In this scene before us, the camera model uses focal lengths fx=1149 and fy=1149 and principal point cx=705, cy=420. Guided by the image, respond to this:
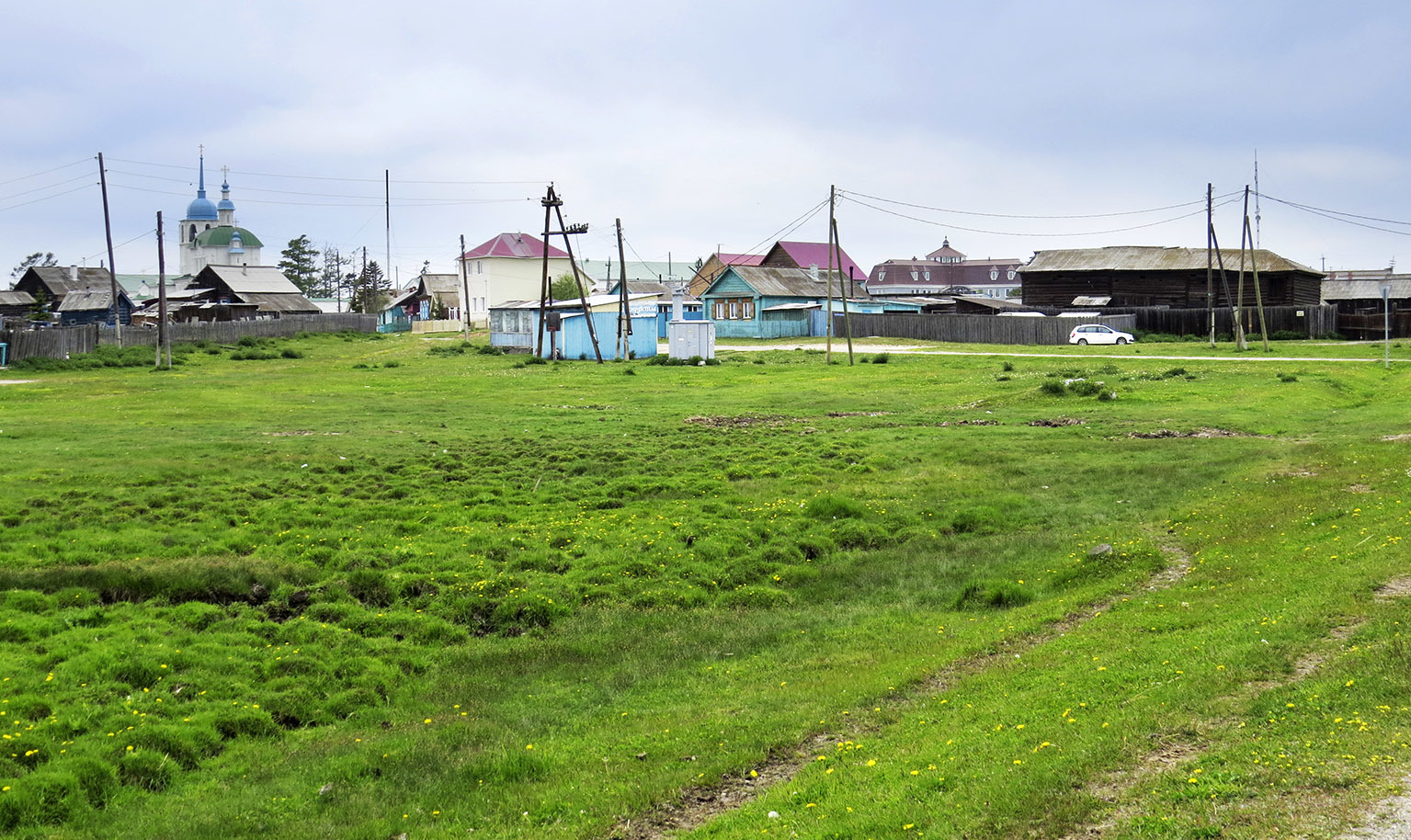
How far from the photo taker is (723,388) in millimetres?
43156

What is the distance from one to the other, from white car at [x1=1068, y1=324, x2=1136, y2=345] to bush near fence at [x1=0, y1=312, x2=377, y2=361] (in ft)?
187

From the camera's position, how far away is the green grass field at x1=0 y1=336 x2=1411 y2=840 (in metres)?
8.68

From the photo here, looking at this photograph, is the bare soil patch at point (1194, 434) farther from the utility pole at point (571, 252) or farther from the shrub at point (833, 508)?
the utility pole at point (571, 252)

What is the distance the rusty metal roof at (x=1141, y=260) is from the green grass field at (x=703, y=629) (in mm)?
64133

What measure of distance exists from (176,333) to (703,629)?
74.9m

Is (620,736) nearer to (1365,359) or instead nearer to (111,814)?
(111,814)

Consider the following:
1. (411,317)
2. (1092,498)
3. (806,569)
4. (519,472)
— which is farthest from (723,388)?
(411,317)

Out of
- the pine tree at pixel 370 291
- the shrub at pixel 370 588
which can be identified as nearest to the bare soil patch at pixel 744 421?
the shrub at pixel 370 588

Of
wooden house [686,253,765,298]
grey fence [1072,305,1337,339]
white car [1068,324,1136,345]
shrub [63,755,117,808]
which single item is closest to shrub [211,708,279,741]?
shrub [63,755,117,808]

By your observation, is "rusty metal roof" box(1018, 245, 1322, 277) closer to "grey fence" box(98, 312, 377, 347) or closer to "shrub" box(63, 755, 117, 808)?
"grey fence" box(98, 312, 377, 347)

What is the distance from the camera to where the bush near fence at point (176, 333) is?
194ft

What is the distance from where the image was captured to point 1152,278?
9244 cm

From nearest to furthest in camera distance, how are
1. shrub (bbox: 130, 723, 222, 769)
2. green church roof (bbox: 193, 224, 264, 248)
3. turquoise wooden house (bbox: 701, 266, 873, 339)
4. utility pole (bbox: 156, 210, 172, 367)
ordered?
shrub (bbox: 130, 723, 222, 769) < utility pole (bbox: 156, 210, 172, 367) < turquoise wooden house (bbox: 701, 266, 873, 339) < green church roof (bbox: 193, 224, 264, 248)

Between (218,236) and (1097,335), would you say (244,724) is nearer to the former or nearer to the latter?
(1097,335)
